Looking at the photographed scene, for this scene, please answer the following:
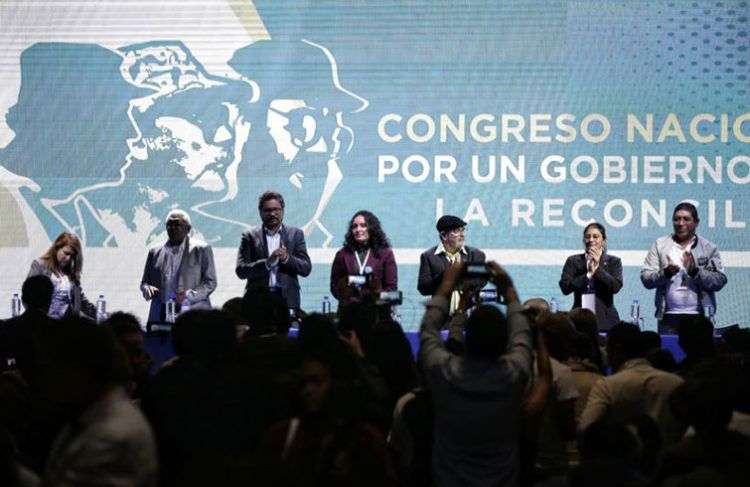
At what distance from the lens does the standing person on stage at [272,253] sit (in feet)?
26.1

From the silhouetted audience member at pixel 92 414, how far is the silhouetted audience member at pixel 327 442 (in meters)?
0.49

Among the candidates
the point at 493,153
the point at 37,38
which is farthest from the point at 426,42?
the point at 37,38

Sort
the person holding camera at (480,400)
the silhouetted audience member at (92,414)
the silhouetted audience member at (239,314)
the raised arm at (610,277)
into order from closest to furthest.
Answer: the silhouetted audience member at (92,414), the person holding camera at (480,400), the silhouetted audience member at (239,314), the raised arm at (610,277)

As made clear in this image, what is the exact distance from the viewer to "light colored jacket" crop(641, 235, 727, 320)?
784 centimetres

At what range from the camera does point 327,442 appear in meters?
3.14

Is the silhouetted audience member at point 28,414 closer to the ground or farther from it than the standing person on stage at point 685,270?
closer to the ground

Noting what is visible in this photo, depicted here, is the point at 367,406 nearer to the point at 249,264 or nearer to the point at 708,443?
the point at 708,443

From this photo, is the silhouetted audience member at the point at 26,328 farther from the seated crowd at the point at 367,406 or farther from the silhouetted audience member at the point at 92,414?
the silhouetted audience member at the point at 92,414

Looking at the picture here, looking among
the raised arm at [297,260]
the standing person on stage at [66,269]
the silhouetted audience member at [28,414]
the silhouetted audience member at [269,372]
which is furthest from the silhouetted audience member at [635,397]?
the standing person on stage at [66,269]

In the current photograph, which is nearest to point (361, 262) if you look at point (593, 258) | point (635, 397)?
point (593, 258)

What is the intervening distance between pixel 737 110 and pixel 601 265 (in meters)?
2.50

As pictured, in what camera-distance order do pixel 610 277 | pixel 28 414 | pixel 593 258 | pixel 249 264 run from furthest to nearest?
pixel 249 264 → pixel 593 258 → pixel 610 277 → pixel 28 414

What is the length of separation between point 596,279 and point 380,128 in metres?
2.78

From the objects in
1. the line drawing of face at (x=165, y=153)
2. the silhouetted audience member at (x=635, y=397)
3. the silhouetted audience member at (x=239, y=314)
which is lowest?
the silhouetted audience member at (x=635, y=397)
